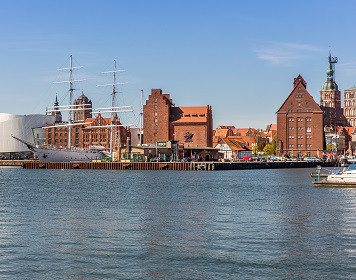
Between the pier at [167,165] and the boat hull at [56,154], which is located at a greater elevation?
the boat hull at [56,154]

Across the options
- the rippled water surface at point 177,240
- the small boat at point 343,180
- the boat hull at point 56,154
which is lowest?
the rippled water surface at point 177,240

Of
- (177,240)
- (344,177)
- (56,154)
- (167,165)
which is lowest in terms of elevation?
(177,240)

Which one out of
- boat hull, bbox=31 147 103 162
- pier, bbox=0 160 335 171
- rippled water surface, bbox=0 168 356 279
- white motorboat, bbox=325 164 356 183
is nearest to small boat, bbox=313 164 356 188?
white motorboat, bbox=325 164 356 183

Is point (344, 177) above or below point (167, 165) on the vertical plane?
below

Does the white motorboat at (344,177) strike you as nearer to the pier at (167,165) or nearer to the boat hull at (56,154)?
the pier at (167,165)

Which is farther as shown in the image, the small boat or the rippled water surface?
the small boat

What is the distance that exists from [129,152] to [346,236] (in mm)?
144102

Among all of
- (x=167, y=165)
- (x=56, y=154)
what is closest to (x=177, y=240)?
(x=167, y=165)

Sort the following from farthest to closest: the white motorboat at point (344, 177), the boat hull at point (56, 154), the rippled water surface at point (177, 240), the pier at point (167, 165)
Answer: the boat hull at point (56, 154) < the pier at point (167, 165) < the white motorboat at point (344, 177) < the rippled water surface at point (177, 240)

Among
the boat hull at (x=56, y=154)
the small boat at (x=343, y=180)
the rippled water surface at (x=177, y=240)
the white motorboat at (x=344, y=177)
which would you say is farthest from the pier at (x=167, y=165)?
the rippled water surface at (x=177, y=240)

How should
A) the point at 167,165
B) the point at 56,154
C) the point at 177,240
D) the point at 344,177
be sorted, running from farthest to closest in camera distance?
the point at 56,154 → the point at 167,165 → the point at 344,177 → the point at 177,240

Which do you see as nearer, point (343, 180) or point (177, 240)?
point (177, 240)

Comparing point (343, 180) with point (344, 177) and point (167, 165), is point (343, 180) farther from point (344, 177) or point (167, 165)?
point (167, 165)

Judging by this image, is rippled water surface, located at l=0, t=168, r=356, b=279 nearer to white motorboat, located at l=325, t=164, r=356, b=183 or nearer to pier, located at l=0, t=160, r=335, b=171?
white motorboat, located at l=325, t=164, r=356, b=183
